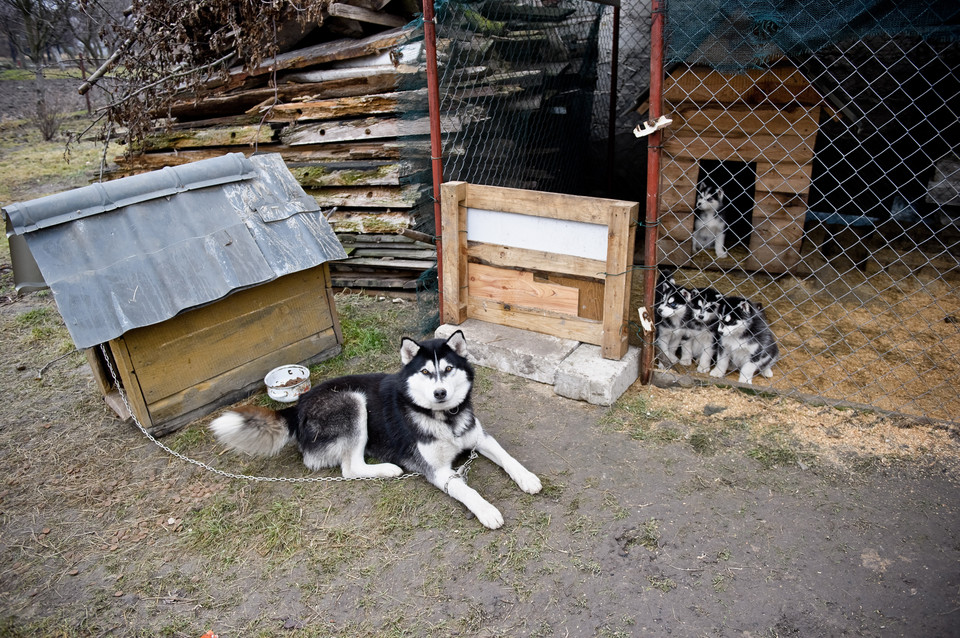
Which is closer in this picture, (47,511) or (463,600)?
(463,600)

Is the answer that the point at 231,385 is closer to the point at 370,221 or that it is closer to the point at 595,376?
the point at 370,221

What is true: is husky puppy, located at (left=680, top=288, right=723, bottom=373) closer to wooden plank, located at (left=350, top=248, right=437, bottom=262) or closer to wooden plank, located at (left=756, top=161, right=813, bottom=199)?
wooden plank, located at (left=756, top=161, right=813, bottom=199)

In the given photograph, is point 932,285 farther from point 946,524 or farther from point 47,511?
point 47,511

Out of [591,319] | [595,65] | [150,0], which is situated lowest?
[591,319]

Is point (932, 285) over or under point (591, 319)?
under

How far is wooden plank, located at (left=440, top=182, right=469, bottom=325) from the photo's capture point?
4.66 meters

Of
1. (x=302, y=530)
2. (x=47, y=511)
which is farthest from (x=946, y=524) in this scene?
(x=47, y=511)

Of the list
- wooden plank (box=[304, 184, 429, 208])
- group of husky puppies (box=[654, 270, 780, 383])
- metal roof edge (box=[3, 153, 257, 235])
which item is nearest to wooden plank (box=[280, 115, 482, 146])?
wooden plank (box=[304, 184, 429, 208])

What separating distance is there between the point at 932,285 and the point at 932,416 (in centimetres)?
266

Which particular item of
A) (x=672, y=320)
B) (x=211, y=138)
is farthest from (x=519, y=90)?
(x=211, y=138)

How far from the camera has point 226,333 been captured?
439 cm

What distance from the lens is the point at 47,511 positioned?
357 cm

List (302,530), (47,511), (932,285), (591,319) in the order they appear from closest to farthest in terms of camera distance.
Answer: (302,530) < (47,511) < (591,319) < (932,285)

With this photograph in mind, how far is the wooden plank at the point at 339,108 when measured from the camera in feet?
19.6
